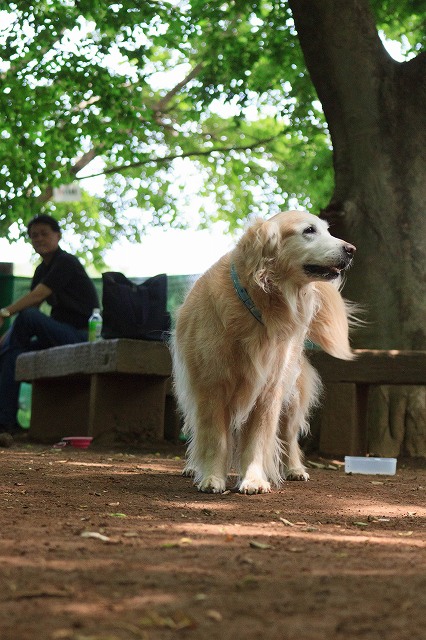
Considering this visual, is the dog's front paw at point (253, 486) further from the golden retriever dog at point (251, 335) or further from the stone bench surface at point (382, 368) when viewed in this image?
the stone bench surface at point (382, 368)

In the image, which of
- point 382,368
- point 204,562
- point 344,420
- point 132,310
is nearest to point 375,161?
point 382,368

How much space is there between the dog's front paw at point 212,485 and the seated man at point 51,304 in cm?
523

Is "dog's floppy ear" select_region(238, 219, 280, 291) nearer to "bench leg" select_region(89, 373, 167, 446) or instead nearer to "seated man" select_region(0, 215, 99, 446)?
"bench leg" select_region(89, 373, 167, 446)

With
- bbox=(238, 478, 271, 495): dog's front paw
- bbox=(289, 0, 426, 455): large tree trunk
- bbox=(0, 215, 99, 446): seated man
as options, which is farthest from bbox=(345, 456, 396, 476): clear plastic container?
bbox=(0, 215, 99, 446): seated man

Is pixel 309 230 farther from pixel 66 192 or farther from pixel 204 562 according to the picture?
pixel 66 192

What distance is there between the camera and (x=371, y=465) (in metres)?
7.41

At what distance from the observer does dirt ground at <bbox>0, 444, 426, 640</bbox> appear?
7.64 feet

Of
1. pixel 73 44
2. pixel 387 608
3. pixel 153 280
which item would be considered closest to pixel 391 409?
pixel 153 280

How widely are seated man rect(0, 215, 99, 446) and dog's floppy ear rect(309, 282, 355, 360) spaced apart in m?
4.31

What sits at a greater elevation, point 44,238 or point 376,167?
point 376,167

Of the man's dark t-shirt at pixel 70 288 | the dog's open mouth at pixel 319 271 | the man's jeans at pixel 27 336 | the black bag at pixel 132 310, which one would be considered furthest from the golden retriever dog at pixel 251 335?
the man's jeans at pixel 27 336

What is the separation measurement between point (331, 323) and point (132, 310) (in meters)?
3.28

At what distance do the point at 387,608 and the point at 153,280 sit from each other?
288 inches

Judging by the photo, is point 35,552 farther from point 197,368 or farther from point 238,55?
point 238,55
